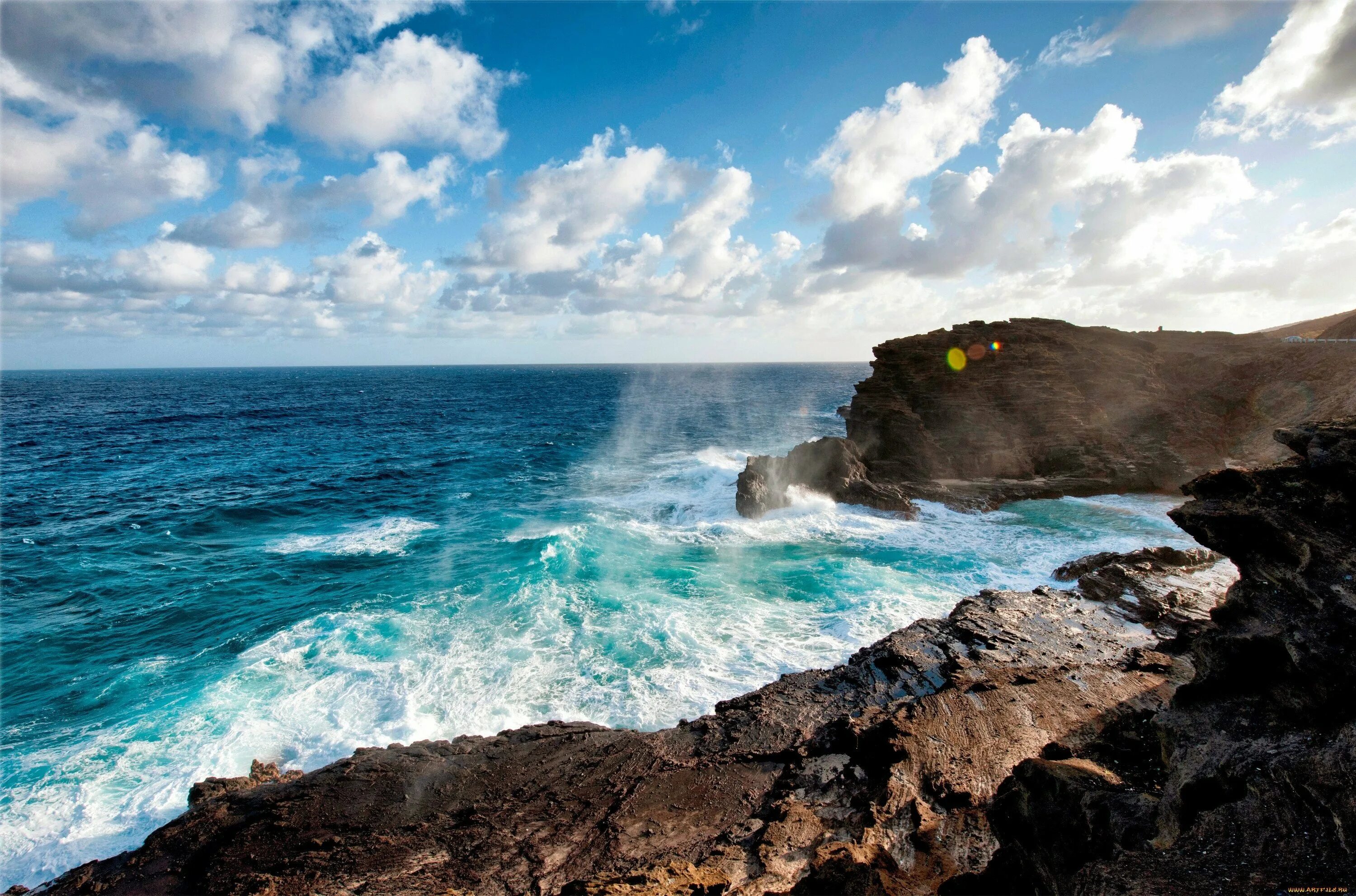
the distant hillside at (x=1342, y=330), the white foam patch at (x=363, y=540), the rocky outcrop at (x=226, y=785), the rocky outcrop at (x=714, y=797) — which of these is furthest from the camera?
the distant hillside at (x=1342, y=330)

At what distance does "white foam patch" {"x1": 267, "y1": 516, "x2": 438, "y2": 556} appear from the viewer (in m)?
24.4

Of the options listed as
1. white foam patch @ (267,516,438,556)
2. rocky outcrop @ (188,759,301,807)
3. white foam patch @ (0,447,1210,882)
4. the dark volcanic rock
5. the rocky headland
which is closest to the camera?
the rocky headland

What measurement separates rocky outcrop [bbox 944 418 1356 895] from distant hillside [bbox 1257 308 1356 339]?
156 ft

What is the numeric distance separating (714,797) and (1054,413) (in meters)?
35.1

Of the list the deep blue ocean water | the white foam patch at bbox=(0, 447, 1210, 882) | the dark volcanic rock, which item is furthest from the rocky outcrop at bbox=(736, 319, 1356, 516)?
the white foam patch at bbox=(0, 447, 1210, 882)

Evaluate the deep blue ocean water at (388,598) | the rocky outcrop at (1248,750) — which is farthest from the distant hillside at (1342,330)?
the rocky outcrop at (1248,750)

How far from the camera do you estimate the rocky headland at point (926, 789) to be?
5750 mm

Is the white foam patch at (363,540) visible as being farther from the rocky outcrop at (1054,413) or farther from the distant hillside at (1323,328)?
the distant hillside at (1323,328)

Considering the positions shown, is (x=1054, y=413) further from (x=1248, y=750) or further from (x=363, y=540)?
(x=363, y=540)

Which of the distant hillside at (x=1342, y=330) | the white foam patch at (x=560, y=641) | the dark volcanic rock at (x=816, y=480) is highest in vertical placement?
the distant hillside at (x=1342, y=330)

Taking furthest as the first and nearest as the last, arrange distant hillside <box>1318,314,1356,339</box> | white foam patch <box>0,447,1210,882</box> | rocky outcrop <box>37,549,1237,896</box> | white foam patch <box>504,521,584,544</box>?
distant hillside <box>1318,314,1356,339</box>, white foam patch <box>504,521,584,544</box>, white foam patch <box>0,447,1210,882</box>, rocky outcrop <box>37,549,1237,896</box>

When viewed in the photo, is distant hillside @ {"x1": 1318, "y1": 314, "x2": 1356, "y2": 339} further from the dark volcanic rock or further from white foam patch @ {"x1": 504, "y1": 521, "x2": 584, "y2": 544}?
white foam patch @ {"x1": 504, "y1": 521, "x2": 584, "y2": 544}

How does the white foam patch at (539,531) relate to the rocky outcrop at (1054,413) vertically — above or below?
below

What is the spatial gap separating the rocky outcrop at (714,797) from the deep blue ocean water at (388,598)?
3047mm
